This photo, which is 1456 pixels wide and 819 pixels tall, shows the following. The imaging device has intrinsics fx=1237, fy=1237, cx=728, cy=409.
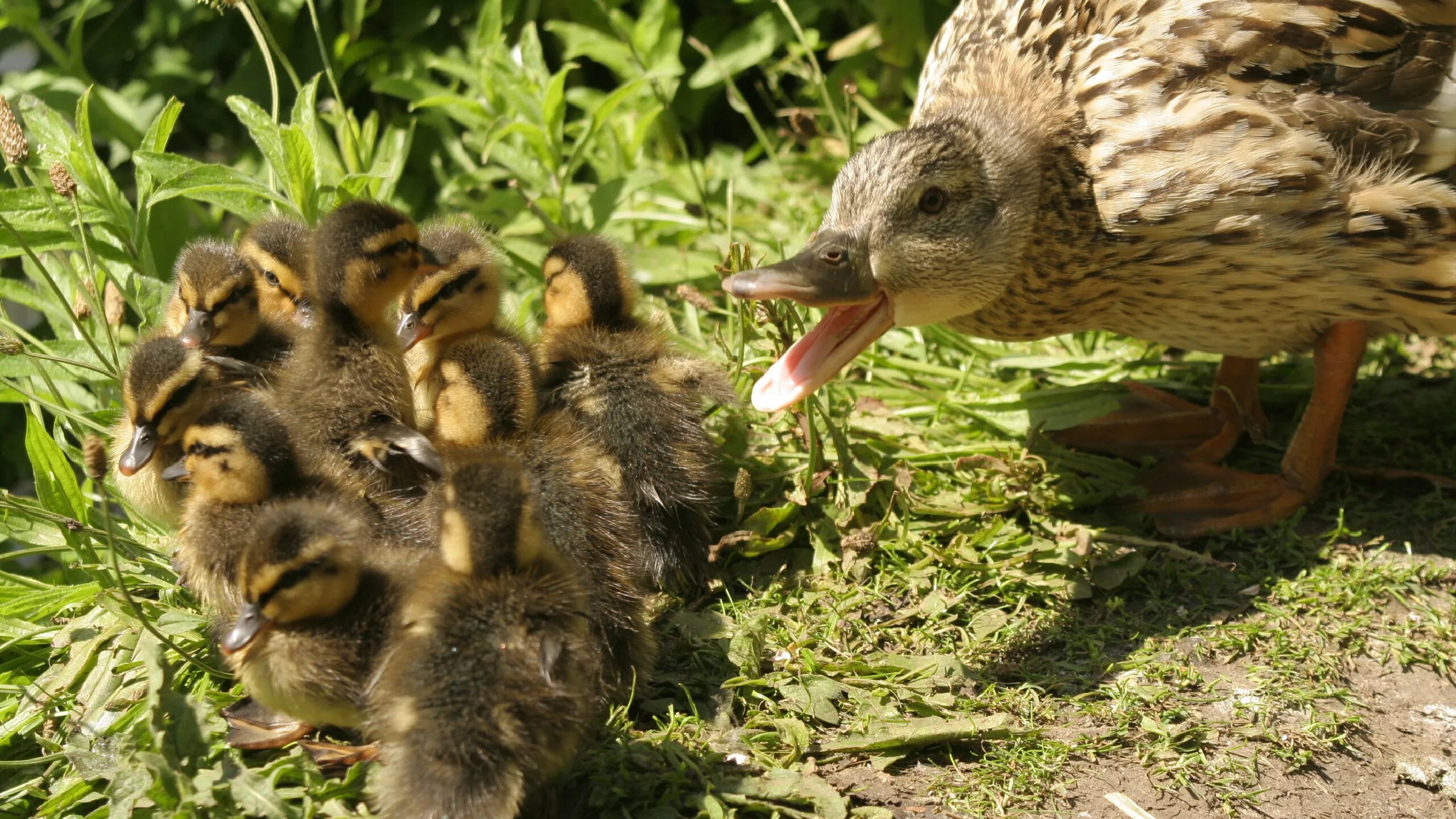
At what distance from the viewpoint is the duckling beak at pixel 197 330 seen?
123 inches

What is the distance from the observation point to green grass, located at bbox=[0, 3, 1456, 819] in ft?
9.54

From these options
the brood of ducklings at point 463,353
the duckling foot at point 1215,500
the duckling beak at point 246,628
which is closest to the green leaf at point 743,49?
the brood of ducklings at point 463,353

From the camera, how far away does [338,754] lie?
2783 mm

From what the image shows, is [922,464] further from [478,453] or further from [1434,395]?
[1434,395]

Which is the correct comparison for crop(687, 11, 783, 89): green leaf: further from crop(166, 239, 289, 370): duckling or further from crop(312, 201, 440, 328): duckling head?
crop(166, 239, 289, 370): duckling

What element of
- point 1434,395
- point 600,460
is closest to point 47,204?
point 600,460

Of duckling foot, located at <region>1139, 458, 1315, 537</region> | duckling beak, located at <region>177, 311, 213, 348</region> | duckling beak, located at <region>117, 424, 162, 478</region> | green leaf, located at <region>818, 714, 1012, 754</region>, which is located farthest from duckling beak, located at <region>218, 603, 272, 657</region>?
duckling foot, located at <region>1139, 458, 1315, 537</region>

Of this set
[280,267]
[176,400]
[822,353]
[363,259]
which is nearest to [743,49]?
[822,353]

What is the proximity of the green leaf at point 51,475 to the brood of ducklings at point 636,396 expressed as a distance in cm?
137

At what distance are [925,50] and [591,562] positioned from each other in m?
3.32

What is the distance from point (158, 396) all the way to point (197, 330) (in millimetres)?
254

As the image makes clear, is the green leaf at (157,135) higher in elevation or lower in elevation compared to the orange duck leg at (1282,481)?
higher

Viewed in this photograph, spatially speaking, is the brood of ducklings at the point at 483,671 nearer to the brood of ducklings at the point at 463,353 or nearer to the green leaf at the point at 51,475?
the brood of ducklings at the point at 463,353

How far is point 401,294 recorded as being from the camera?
3393 millimetres
